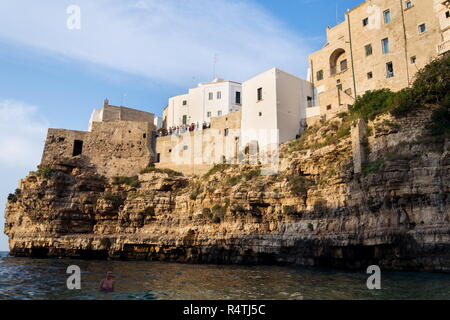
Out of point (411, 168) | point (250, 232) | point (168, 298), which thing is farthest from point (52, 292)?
point (411, 168)

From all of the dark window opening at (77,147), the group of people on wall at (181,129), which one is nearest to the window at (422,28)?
the group of people on wall at (181,129)

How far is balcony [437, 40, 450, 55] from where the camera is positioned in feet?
86.2

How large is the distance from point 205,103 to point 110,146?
14.8 meters

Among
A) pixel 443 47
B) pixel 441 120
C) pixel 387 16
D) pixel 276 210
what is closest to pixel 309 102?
pixel 387 16

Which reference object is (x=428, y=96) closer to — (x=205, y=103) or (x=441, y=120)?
(x=441, y=120)

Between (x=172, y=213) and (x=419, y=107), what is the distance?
22301 mm

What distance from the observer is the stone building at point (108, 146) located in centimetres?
4050

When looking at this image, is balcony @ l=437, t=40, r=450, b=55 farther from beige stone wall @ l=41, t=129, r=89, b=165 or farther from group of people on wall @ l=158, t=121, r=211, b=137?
beige stone wall @ l=41, t=129, r=89, b=165

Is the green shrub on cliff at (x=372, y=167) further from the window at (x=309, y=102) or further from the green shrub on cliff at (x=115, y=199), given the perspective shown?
the green shrub on cliff at (x=115, y=199)

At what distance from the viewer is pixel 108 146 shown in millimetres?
41438

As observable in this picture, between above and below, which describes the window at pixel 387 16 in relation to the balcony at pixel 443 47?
above

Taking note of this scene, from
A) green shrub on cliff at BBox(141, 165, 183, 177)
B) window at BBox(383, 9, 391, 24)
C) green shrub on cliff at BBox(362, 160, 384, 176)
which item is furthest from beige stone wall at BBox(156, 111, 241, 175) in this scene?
window at BBox(383, 9, 391, 24)

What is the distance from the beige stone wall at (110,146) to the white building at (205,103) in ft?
28.3
